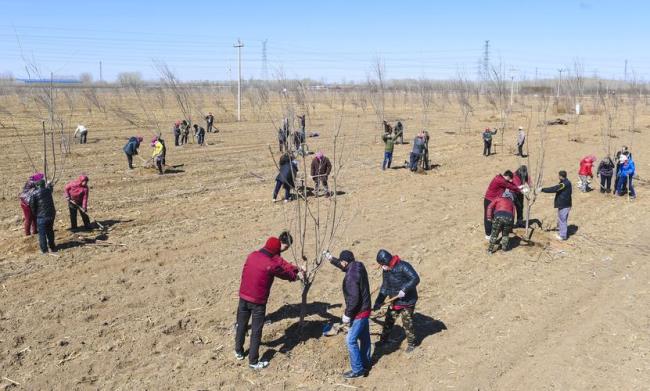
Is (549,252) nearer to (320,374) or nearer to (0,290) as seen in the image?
(320,374)

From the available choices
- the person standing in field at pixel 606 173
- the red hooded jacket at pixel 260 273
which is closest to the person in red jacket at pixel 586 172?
the person standing in field at pixel 606 173

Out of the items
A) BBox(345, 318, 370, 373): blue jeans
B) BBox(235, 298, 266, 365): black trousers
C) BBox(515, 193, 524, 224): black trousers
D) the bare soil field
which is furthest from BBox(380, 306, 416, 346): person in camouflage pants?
BBox(515, 193, 524, 224): black trousers

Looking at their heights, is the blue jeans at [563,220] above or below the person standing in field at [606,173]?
below

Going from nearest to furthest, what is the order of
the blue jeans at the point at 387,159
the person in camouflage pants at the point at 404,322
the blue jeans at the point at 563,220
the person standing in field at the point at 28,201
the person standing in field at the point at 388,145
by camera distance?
the person in camouflage pants at the point at 404,322
the person standing in field at the point at 28,201
the blue jeans at the point at 563,220
the person standing in field at the point at 388,145
the blue jeans at the point at 387,159

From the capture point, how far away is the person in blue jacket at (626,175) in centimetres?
1419

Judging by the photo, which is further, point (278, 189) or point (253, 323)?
point (278, 189)

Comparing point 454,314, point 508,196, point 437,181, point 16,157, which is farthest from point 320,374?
point 16,157

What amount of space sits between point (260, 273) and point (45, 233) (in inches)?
211

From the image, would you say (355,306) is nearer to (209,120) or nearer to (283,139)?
(283,139)

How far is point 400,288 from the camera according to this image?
6438 millimetres

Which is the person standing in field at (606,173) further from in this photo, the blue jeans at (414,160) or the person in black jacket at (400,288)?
the person in black jacket at (400,288)

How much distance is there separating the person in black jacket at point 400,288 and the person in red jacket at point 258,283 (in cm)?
105

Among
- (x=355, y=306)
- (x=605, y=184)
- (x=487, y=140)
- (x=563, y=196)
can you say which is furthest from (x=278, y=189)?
(x=487, y=140)

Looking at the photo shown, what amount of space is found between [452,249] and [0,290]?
24.0 feet
